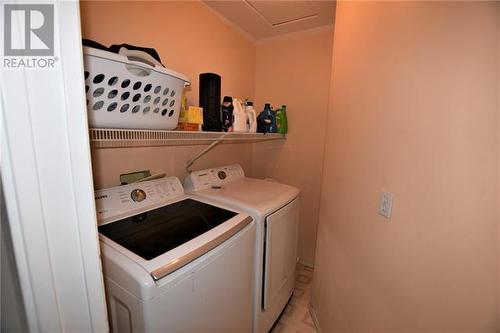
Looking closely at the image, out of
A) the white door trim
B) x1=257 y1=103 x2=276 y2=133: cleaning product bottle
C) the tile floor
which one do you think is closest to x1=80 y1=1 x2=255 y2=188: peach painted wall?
x1=257 y1=103 x2=276 y2=133: cleaning product bottle

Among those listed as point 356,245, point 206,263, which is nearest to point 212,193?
point 206,263

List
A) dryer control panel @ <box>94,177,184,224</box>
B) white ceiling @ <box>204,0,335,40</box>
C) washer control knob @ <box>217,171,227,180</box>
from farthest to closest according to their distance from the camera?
washer control knob @ <box>217,171,227,180</box> < white ceiling @ <box>204,0,335,40</box> < dryer control panel @ <box>94,177,184,224</box>

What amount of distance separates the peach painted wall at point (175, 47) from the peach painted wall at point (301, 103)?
0.24 meters

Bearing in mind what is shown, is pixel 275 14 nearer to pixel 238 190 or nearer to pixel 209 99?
pixel 209 99

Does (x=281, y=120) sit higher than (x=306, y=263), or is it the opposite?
(x=281, y=120)

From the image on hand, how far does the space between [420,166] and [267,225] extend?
0.95 meters

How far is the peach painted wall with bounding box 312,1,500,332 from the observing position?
0.79m

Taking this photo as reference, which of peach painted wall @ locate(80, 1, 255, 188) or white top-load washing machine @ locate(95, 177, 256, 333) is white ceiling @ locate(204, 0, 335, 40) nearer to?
peach painted wall @ locate(80, 1, 255, 188)

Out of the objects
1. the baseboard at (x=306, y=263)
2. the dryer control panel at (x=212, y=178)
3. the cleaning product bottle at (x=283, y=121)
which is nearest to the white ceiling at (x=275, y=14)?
the cleaning product bottle at (x=283, y=121)

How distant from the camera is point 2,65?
1.23 feet

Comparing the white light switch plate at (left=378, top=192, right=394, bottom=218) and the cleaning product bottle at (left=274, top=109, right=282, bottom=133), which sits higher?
the cleaning product bottle at (left=274, top=109, right=282, bottom=133)

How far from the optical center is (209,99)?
1646 millimetres

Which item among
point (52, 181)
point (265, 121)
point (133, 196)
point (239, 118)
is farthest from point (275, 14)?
point (52, 181)

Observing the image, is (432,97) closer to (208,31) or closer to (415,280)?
(415,280)
